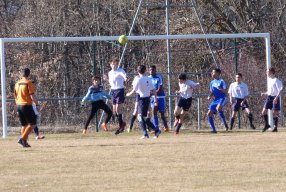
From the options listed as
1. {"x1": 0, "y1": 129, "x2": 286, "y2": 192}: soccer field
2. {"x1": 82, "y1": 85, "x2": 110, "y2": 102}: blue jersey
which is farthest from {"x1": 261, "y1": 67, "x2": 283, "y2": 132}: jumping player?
{"x1": 82, "y1": 85, "x2": 110, "y2": 102}: blue jersey

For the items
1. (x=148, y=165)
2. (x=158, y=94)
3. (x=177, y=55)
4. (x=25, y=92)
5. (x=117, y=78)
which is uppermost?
(x=177, y=55)

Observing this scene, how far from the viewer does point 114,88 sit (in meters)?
26.2

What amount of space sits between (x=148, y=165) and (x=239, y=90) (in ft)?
40.9

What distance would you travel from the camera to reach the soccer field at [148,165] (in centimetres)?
1352

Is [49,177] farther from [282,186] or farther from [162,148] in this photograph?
[162,148]

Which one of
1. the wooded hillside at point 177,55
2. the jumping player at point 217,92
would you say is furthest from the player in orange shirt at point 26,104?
the wooded hillside at point 177,55

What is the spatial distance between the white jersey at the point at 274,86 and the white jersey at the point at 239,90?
1428 millimetres

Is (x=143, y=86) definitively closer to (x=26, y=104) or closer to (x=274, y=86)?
(x=26, y=104)

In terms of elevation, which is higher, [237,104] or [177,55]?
[177,55]


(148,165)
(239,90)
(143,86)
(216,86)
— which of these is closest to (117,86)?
(143,86)

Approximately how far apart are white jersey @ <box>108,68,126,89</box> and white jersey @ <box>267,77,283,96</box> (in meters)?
4.36

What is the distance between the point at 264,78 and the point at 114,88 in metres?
6.17

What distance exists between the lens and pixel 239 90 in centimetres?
2827

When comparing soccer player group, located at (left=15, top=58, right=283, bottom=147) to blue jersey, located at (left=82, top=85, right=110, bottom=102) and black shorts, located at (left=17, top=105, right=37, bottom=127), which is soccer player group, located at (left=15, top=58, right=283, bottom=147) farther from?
black shorts, located at (left=17, top=105, right=37, bottom=127)
